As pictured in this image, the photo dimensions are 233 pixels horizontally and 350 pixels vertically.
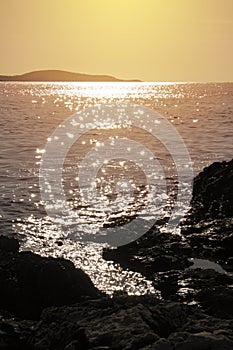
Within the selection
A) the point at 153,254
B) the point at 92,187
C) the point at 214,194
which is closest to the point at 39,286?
the point at 153,254

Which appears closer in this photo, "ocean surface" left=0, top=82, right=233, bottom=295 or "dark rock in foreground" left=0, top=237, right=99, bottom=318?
"dark rock in foreground" left=0, top=237, right=99, bottom=318

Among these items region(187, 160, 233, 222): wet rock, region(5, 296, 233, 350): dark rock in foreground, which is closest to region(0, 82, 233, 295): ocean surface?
region(187, 160, 233, 222): wet rock

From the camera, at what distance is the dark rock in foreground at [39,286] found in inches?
460

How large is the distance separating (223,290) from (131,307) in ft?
15.4

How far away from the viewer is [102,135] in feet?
198

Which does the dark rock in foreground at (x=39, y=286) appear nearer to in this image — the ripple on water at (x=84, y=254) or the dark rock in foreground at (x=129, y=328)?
the ripple on water at (x=84, y=254)

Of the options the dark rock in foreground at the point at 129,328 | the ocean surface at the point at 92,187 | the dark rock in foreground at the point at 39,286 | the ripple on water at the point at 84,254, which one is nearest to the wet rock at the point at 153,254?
the ripple on water at the point at 84,254

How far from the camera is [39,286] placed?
12094mm

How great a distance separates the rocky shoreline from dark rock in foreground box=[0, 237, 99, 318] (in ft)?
0.08

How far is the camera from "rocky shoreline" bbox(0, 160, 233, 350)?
23.8 feet

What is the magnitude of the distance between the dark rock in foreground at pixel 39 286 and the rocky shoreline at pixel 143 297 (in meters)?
0.03

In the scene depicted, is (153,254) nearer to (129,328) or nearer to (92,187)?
(129,328)

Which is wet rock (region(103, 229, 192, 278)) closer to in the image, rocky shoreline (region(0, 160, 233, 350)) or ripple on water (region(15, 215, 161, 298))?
rocky shoreline (region(0, 160, 233, 350))

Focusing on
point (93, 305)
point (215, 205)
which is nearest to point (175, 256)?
point (215, 205)
